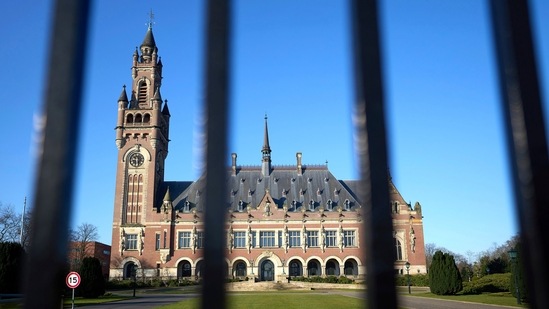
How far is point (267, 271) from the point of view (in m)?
54.4

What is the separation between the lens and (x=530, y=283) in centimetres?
161

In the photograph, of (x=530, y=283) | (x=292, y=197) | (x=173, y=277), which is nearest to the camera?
(x=530, y=283)

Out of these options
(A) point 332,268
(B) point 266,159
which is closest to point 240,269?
(A) point 332,268

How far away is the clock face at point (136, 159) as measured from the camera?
56.9 m

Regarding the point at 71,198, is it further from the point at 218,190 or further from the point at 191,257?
the point at 191,257

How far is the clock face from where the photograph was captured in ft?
187

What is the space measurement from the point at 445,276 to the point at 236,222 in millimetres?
28766

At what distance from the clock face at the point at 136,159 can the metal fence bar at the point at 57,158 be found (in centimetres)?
5738

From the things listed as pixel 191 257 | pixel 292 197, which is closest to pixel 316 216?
pixel 292 197

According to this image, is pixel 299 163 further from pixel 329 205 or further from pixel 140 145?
pixel 140 145

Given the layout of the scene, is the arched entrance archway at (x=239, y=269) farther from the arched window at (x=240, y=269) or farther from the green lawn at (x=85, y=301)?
the green lawn at (x=85, y=301)

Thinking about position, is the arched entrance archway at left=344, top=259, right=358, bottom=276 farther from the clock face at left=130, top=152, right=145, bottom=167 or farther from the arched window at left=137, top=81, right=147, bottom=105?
the arched window at left=137, top=81, right=147, bottom=105

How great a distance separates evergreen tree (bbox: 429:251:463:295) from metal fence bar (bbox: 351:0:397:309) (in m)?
32.9

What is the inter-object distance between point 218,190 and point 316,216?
5537cm
